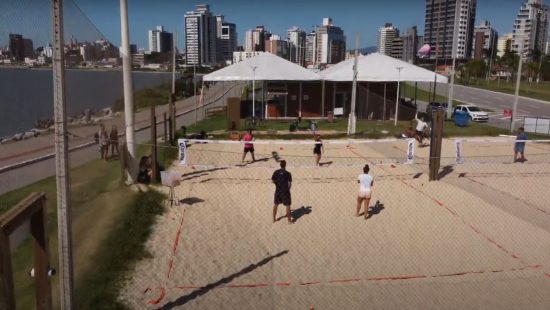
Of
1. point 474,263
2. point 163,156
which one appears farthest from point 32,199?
point 163,156

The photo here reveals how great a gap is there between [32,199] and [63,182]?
0.30 m

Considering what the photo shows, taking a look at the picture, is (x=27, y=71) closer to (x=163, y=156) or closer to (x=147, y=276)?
(x=147, y=276)

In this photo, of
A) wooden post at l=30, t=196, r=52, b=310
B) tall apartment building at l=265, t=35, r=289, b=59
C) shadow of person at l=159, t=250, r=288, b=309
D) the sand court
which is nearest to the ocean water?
wooden post at l=30, t=196, r=52, b=310

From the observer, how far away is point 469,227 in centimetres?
1020

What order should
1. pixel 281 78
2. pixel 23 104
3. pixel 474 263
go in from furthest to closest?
1. pixel 281 78
2. pixel 474 263
3. pixel 23 104

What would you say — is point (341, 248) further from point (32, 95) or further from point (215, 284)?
point (32, 95)

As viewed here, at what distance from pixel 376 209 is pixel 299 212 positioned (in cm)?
187

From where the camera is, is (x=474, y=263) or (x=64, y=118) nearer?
(x=64, y=118)

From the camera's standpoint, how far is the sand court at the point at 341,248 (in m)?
7.04

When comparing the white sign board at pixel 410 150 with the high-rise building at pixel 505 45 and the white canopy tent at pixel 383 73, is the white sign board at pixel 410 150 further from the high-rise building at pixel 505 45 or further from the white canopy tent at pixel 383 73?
the high-rise building at pixel 505 45

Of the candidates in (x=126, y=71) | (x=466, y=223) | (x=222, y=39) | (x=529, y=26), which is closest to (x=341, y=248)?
(x=466, y=223)

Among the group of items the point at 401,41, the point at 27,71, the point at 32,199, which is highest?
the point at 401,41

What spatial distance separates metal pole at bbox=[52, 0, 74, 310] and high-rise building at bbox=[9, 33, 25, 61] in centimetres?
75

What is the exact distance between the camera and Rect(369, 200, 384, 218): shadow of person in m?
11.1
